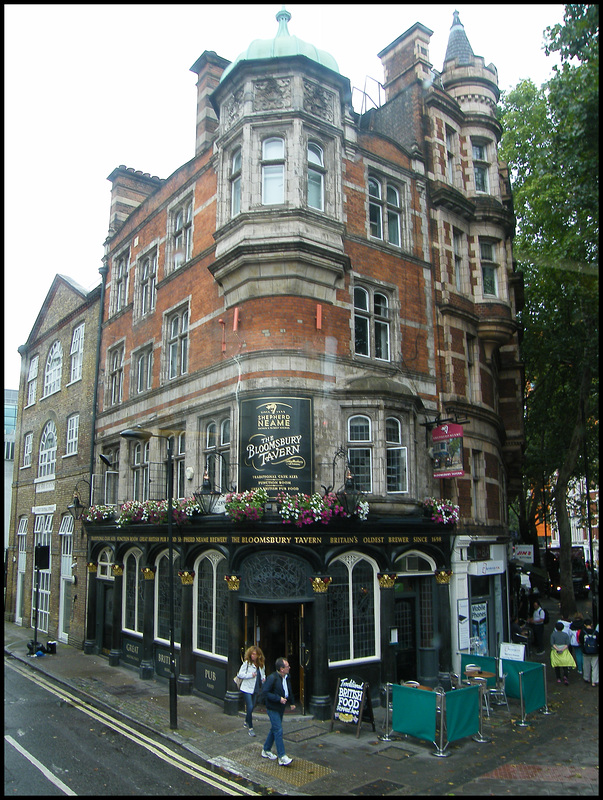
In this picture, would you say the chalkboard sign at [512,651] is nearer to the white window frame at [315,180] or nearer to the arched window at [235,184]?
the white window frame at [315,180]

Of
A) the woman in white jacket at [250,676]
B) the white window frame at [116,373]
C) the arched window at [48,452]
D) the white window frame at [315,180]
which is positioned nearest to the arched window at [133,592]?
the white window frame at [116,373]

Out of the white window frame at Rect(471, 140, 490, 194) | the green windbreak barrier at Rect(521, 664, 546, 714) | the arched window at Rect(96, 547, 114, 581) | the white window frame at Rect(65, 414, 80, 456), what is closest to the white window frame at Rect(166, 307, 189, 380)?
the arched window at Rect(96, 547, 114, 581)

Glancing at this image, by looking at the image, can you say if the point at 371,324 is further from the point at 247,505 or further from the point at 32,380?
the point at 32,380

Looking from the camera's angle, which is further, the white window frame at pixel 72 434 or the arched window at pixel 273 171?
the white window frame at pixel 72 434

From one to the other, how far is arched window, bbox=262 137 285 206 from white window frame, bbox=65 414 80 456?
47.6 ft

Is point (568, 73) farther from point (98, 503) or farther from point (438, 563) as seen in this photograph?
point (98, 503)

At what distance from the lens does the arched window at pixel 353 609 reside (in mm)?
14484

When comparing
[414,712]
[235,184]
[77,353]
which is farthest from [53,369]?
[414,712]

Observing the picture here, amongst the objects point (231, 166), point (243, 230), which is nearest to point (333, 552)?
point (243, 230)

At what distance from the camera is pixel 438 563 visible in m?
16.7

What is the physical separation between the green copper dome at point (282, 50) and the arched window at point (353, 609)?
42.9ft

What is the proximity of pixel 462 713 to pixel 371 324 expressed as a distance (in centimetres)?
977

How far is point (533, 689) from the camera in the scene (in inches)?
536

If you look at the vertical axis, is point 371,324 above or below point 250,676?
above
